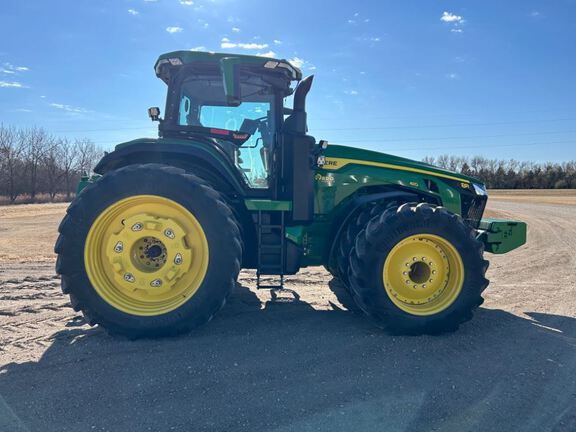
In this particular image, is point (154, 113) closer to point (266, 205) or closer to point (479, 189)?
point (266, 205)

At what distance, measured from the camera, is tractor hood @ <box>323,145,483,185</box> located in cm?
430

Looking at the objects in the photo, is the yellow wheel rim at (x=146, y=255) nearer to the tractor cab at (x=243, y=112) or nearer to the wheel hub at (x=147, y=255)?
the wheel hub at (x=147, y=255)

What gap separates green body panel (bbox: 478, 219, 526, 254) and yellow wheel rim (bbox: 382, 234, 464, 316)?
102 cm

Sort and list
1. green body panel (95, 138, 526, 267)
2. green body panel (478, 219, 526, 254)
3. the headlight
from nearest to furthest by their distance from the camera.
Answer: green body panel (95, 138, 526, 267) < green body panel (478, 219, 526, 254) < the headlight

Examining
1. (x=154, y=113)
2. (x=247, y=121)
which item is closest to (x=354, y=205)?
(x=247, y=121)

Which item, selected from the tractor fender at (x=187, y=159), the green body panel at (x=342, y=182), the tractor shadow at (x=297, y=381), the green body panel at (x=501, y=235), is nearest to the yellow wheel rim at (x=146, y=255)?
the tractor shadow at (x=297, y=381)

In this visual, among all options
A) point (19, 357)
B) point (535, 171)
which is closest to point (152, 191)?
point (19, 357)

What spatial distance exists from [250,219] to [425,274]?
5.95ft

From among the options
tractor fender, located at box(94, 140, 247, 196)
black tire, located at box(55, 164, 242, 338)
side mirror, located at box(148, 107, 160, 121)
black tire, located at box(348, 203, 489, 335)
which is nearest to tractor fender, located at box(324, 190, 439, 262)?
black tire, located at box(348, 203, 489, 335)

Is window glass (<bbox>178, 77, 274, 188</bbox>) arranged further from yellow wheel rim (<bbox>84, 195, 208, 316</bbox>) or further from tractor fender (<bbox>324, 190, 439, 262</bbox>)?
yellow wheel rim (<bbox>84, 195, 208, 316</bbox>)

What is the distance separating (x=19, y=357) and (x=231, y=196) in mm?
2249

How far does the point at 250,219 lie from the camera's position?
410 cm

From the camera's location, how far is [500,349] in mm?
3416

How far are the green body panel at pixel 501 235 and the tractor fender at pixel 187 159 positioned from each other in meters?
2.83
